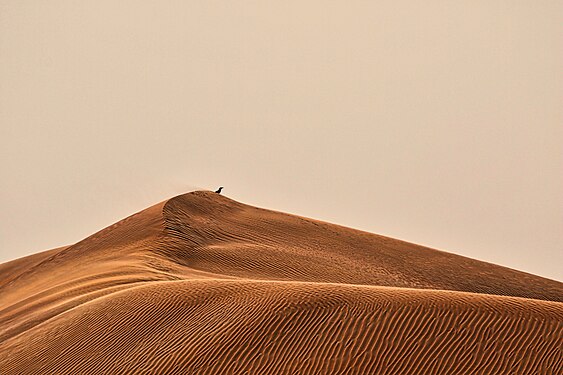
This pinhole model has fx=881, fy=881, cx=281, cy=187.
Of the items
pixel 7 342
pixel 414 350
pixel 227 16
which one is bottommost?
pixel 7 342

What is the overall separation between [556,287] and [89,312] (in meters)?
5.47

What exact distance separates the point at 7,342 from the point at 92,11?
2215 cm

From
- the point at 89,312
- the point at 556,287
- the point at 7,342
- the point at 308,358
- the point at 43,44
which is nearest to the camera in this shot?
the point at 308,358

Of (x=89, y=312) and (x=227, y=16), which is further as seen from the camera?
(x=227, y=16)

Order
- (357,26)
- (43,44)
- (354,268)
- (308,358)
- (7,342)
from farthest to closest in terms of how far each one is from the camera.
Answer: (43,44), (357,26), (354,268), (7,342), (308,358)

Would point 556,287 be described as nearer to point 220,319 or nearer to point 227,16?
point 220,319

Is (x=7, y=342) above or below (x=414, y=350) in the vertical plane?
below

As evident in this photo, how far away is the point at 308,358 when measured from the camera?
13.5 ft

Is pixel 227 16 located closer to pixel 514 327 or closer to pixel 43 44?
pixel 43 44

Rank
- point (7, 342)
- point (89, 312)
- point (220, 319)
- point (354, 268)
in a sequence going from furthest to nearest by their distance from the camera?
1. point (354, 268)
2. point (7, 342)
3. point (89, 312)
4. point (220, 319)

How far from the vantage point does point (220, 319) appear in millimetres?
4551

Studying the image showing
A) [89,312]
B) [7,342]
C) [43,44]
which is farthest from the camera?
[43,44]

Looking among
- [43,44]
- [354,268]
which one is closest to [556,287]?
[354,268]

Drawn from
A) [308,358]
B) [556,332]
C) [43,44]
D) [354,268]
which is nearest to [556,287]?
[354,268]
